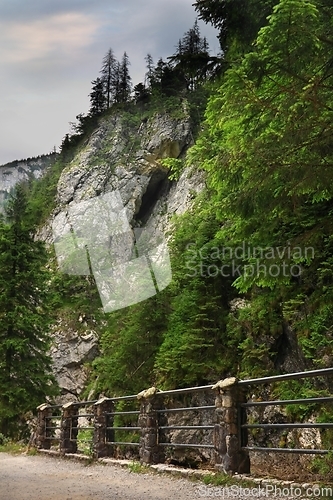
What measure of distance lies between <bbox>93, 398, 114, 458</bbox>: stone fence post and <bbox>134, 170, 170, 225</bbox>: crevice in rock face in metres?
35.0

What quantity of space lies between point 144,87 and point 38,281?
41389 millimetres

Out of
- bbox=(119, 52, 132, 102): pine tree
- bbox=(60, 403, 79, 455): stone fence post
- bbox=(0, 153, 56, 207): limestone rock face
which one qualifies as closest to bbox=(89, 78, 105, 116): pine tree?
bbox=(119, 52, 132, 102): pine tree

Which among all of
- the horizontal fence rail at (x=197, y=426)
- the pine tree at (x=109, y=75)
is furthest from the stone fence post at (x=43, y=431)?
the pine tree at (x=109, y=75)

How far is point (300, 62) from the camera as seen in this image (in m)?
6.24

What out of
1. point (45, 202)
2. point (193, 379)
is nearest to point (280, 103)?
point (193, 379)

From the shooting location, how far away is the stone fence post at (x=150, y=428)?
7445 mm

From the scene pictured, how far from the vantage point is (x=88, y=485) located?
620 cm

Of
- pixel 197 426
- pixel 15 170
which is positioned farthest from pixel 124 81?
pixel 197 426

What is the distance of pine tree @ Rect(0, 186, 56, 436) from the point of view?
18.2 meters

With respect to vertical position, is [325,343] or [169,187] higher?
[169,187]

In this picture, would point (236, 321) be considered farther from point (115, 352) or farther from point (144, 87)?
point (144, 87)

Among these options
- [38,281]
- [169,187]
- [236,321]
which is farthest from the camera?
[169,187]

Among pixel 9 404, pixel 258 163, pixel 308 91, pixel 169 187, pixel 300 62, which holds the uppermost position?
pixel 169 187

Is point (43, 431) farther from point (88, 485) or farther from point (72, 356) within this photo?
point (72, 356)
